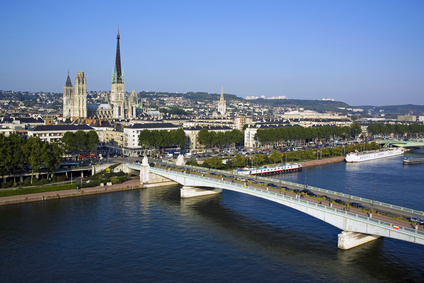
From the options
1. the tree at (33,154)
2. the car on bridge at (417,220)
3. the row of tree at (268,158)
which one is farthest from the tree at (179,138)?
the car on bridge at (417,220)

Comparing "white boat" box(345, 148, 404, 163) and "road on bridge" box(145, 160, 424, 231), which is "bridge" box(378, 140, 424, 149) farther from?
"road on bridge" box(145, 160, 424, 231)

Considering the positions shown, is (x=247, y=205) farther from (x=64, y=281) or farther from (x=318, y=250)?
(x=64, y=281)

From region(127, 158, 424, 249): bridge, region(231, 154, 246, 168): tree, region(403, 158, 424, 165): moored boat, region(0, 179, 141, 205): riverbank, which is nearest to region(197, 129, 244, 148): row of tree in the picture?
region(231, 154, 246, 168): tree

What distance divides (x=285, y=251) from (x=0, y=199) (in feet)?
95.2

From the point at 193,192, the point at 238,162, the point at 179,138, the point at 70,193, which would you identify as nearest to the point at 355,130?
the point at 179,138

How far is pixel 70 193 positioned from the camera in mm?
45406

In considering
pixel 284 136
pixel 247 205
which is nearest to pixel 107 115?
pixel 284 136

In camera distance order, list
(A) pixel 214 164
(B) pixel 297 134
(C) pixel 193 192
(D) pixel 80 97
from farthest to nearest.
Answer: (D) pixel 80 97, (B) pixel 297 134, (A) pixel 214 164, (C) pixel 193 192

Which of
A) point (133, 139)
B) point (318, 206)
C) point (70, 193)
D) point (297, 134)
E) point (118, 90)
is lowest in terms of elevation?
point (70, 193)

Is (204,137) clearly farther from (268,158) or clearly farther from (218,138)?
(268,158)

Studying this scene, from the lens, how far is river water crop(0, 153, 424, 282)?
83.1 feet

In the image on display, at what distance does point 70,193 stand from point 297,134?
6253 centimetres

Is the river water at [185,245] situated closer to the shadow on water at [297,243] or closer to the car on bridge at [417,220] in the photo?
the shadow on water at [297,243]

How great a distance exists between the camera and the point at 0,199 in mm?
41250
